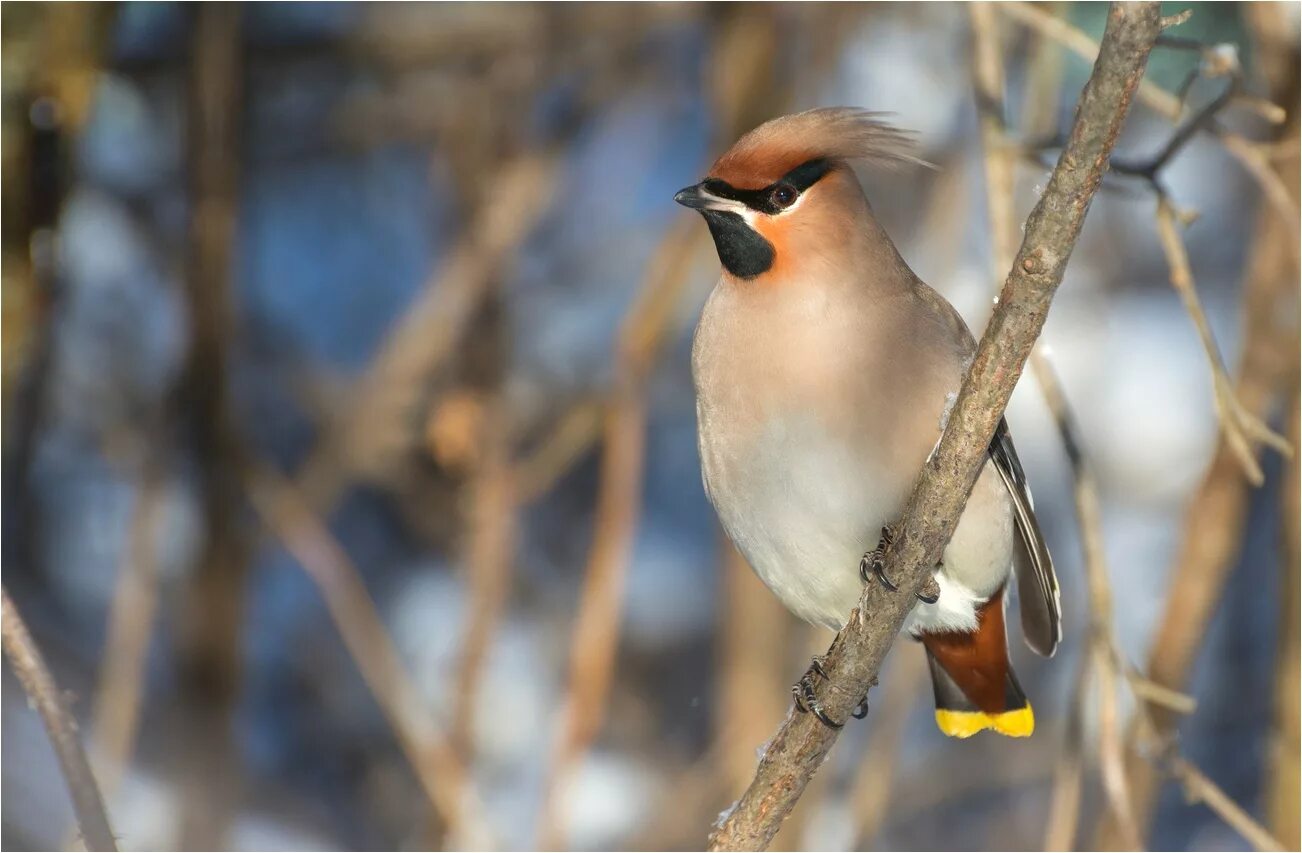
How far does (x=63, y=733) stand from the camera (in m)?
1.76

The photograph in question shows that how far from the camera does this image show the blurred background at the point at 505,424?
3.71 metres

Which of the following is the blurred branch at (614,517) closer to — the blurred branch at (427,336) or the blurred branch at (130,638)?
the blurred branch at (427,336)

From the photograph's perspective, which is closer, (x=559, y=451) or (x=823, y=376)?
(x=823, y=376)

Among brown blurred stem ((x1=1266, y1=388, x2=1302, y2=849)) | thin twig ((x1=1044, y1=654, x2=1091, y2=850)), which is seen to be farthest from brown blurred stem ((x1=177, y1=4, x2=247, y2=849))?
brown blurred stem ((x1=1266, y1=388, x2=1302, y2=849))

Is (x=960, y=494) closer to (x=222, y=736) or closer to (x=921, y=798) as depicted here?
(x=222, y=736)

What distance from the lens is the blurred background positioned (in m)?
3.71

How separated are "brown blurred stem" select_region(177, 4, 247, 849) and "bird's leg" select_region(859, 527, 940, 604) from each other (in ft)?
7.02

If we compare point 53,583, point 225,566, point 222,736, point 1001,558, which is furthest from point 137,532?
point 1001,558

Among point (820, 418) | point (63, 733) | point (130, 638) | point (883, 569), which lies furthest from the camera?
point (130, 638)

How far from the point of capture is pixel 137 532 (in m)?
3.86

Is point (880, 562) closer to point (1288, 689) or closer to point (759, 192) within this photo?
point (759, 192)

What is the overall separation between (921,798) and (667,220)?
221cm

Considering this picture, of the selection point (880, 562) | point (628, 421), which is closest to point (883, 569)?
point (880, 562)

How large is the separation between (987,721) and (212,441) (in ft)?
7.23
